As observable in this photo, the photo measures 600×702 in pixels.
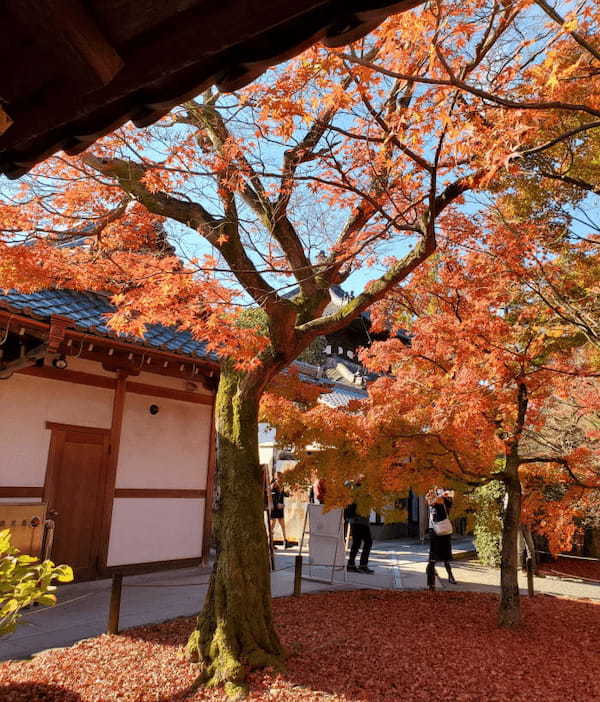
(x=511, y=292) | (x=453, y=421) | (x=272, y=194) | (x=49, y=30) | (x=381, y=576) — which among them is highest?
(x=272, y=194)

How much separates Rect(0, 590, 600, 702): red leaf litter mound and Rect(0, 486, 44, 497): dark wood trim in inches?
109

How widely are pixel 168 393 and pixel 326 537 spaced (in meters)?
3.93

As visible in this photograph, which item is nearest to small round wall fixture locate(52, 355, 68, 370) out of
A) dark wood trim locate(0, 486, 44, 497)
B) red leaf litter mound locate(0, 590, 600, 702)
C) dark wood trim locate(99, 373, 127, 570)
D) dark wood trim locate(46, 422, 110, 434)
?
dark wood trim locate(46, 422, 110, 434)

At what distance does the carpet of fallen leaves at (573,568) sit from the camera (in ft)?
39.8

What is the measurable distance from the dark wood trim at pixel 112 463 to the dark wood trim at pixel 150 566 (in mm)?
179

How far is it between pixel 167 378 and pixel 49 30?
8290 millimetres

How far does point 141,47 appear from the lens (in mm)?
1771

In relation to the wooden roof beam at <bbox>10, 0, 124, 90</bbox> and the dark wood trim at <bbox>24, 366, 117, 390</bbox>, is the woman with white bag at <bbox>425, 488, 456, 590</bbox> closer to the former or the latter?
the dark wood trim at <bbox>24, 366, 117, 390</bbox>

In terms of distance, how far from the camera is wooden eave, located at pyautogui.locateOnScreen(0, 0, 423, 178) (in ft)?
5.30

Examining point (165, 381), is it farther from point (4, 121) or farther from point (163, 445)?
point (4, 121)

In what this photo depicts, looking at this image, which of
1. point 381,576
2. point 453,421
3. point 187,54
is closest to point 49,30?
point 187,54

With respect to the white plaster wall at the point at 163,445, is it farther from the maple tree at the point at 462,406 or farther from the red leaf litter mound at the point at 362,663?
the red leaf litter mound at the point at 362,663

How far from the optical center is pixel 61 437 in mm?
7988

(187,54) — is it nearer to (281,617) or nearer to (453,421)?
(453,421)
